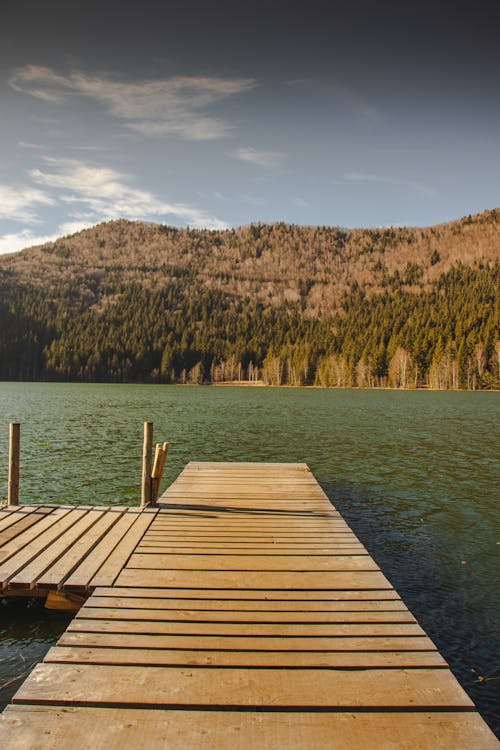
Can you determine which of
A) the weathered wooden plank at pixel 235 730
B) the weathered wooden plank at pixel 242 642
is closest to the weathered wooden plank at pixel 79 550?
the weathered wooden plank at pixel 242 642

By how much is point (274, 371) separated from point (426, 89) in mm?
102311

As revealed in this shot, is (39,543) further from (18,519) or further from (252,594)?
(252,594)

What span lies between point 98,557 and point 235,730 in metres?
4.66

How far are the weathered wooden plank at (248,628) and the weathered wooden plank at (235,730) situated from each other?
4.11 feet

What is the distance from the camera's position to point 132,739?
3.40 metres

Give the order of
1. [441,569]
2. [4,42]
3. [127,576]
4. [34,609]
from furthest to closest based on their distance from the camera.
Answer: [4,42] → [441,569] → [34,609] → [127,576]

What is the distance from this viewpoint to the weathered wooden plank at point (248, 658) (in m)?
4.41

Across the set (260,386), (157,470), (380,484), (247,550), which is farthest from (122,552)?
(260,386)

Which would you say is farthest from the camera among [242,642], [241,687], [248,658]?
[242,642]

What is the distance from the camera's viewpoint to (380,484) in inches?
680

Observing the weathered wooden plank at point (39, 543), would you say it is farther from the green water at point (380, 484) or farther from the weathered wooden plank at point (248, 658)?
the weathered wooden plank at point (248, 658)

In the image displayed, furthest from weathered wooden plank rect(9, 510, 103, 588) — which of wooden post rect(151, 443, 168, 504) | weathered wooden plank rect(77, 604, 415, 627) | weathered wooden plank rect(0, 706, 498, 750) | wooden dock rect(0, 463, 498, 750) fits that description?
weathered wooden plank rect(0, 706, 498, 750)

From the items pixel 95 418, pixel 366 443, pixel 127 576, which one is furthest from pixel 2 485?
pixel 95 418

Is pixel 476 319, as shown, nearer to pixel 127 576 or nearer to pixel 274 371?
pixel 274 371
